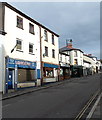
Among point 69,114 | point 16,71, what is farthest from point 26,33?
point 69,114

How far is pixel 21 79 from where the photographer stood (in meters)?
19.4

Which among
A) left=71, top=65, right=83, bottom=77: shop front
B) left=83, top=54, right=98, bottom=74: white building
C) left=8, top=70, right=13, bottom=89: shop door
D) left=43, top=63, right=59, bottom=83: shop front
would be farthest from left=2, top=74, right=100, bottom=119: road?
left=83, top=54, right=98, bottom=74: white building

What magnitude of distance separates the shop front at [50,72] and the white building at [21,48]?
0.47m

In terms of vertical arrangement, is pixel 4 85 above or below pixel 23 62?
below

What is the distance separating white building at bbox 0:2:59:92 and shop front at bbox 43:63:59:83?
465 millimetres

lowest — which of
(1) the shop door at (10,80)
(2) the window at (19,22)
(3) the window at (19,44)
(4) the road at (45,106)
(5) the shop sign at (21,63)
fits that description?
(4) the road at (45,106)

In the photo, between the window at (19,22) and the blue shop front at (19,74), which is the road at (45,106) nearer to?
the blue shop front at (19,74)

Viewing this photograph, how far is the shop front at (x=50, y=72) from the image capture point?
83.0 ft

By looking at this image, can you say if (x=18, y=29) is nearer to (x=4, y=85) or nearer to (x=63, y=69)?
(x=4, y=85)

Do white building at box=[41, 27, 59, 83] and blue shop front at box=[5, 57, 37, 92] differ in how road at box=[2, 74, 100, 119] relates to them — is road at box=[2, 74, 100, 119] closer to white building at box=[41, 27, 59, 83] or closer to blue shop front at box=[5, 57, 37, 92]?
blue shop front at box=[5, 57, 37, 92]

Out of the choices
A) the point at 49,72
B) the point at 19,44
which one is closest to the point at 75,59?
the point at 49,72

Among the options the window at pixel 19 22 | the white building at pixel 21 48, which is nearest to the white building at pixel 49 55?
the white building at pixel 21 48

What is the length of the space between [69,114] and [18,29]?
13936 mm

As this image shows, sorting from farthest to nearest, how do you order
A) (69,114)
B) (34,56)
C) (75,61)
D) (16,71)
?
(75,61) → (34,56) → (16,71) → (69,114)
